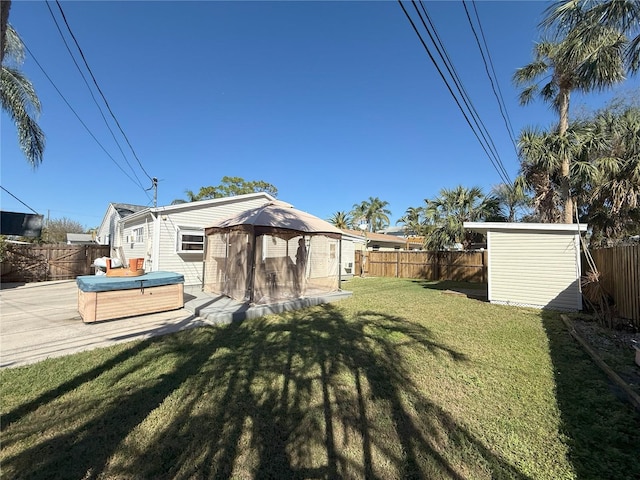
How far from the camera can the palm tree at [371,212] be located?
41.9 metres

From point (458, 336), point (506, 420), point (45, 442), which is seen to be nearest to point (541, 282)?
point (458, 336)

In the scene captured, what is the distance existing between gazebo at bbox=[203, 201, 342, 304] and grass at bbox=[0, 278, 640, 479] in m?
2.85

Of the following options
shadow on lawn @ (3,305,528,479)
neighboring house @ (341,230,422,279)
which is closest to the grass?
shadow on lawn @ (3,305,528,479)

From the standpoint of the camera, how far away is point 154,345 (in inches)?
188

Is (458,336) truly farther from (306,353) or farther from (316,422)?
(316,422)

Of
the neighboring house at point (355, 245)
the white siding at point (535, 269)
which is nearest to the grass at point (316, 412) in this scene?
the white siding at point (535, 269)

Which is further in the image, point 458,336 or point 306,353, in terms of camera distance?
point 458,336

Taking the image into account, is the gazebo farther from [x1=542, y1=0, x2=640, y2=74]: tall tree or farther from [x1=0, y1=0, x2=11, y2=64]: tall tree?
[x1=542, y1=0, x2=640, y2=74]: tall tree

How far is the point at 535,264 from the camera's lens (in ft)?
29.4

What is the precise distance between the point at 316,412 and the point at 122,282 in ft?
17.9

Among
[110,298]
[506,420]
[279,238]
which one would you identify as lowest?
[506,420]

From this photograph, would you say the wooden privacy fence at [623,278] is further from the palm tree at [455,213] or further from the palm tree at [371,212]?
the palm tree at [371,212]

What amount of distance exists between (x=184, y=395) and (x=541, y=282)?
10.0 meters

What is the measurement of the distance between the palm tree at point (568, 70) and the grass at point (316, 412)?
5582 mm
